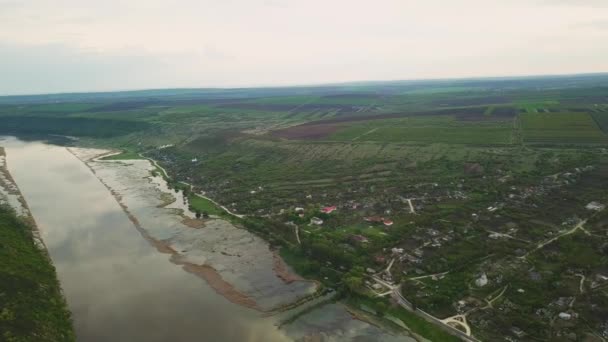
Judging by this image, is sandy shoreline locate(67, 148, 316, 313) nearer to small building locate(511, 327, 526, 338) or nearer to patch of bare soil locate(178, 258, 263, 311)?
patch of bare soil locate(178, 258, 263, 311)

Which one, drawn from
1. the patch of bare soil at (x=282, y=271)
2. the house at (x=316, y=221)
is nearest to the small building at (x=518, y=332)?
the patch of bare soil at (x=282, y=271)

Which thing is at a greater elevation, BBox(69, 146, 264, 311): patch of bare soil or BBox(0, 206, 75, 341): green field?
BBox(0, 206, 75, 341): green field

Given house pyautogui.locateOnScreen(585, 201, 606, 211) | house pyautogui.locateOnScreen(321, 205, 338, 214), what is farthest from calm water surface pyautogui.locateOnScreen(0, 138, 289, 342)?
house pyautogui.locateOnScreen(585, 201, 606, 211)

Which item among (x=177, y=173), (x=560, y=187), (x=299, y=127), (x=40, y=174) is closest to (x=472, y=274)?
(x=560, y=187)

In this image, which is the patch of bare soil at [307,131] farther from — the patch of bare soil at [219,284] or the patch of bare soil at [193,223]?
the patch of bare soil at [219,284]

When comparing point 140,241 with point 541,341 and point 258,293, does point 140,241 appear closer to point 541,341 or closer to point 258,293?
point 258,293

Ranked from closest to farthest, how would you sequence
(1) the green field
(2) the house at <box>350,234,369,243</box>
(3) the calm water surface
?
1. (1) the green field
2. (3) the calm water surface
3. (2) the house at <box>350,234,369,243</box>

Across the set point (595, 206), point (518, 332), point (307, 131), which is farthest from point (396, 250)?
point (307, 131)

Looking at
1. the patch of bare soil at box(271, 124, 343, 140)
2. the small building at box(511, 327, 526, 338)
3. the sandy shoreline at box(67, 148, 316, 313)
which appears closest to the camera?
the small building at box(511, 327, 526, 338)

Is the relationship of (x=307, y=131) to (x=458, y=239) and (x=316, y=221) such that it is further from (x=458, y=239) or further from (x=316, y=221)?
(x=458, y=239)
